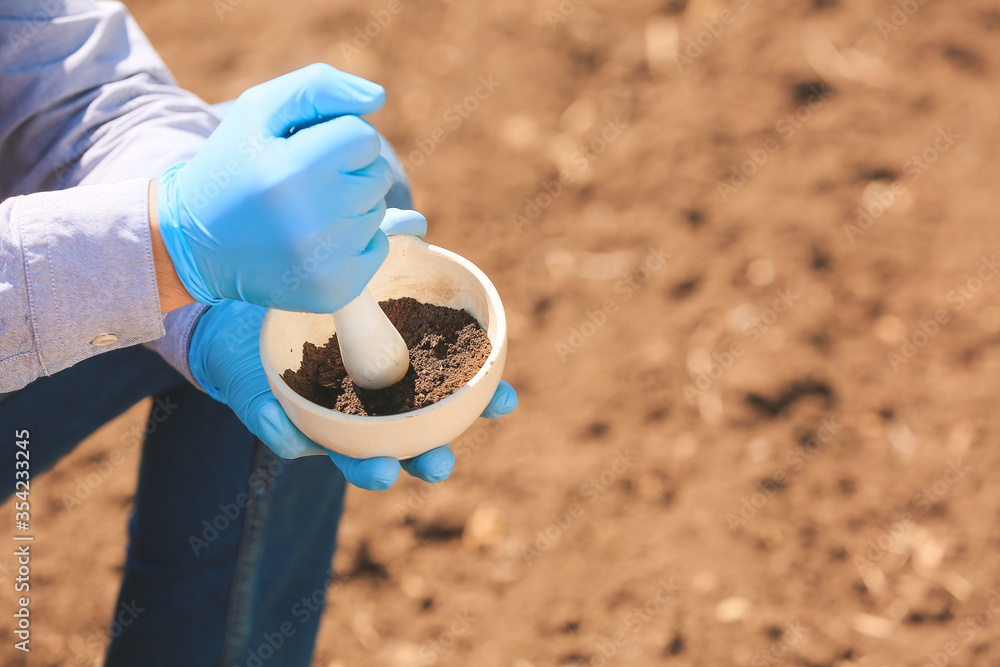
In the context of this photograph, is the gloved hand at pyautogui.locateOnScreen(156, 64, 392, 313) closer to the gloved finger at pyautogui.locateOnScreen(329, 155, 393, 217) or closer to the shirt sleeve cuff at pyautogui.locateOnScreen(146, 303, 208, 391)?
the gloved finger at pyautogui.locateOnScreen(329, 155, 393, 217)

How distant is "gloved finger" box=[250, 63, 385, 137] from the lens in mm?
956

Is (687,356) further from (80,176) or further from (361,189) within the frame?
(80,176)

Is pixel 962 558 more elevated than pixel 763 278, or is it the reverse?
pixel 763 278

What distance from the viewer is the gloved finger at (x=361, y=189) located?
947 millimetres

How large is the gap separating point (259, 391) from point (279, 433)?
12 centimetres

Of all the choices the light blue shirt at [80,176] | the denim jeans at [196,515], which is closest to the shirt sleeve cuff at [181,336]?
the light blue shirt at [80,176]

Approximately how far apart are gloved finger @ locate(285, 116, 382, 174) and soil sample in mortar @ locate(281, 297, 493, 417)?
0.29m

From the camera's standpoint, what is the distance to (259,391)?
119cm

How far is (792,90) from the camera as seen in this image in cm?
227

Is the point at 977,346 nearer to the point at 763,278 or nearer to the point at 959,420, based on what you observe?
the point at 959,420

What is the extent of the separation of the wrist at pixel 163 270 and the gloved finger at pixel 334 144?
225 mm

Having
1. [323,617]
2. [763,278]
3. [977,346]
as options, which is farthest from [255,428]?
[977,346]

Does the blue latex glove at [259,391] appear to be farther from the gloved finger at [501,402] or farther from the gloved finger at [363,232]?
the gloved finger at [363,232]

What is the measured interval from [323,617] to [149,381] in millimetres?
687
